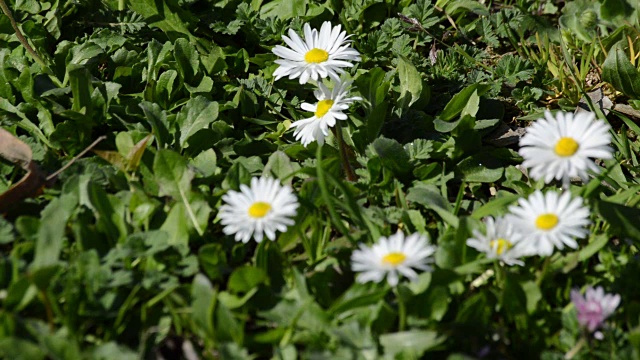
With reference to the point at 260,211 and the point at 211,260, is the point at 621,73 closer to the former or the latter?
the point at 260,211

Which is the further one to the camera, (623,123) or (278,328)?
(623,123)

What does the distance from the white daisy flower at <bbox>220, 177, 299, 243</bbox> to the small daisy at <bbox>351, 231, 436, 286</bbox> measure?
27 centimetres

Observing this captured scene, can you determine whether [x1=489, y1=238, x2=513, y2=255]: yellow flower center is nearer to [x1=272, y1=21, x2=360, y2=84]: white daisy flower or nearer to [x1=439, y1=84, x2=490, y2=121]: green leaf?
[x1=272, y1=21, x2=360, y2=84]: white daisy flower

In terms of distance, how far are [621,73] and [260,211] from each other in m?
1.91

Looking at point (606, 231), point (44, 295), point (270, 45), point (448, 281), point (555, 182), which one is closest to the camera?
point (44, 295)

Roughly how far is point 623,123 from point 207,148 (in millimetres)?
1827

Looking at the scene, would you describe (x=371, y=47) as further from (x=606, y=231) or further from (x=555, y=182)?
(x=606, y=231)

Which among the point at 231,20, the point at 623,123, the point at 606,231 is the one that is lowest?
the point at 606,231

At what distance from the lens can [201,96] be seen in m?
3.19

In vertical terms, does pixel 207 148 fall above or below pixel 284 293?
above

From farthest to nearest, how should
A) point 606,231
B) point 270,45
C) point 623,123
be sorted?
point 270,45
point 623,123
point 606,231

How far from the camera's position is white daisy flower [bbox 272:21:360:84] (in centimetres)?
286

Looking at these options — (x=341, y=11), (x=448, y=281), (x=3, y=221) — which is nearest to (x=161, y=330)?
(x=3, y=221)

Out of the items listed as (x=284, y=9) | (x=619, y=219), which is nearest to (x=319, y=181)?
(x=619, y=219)
